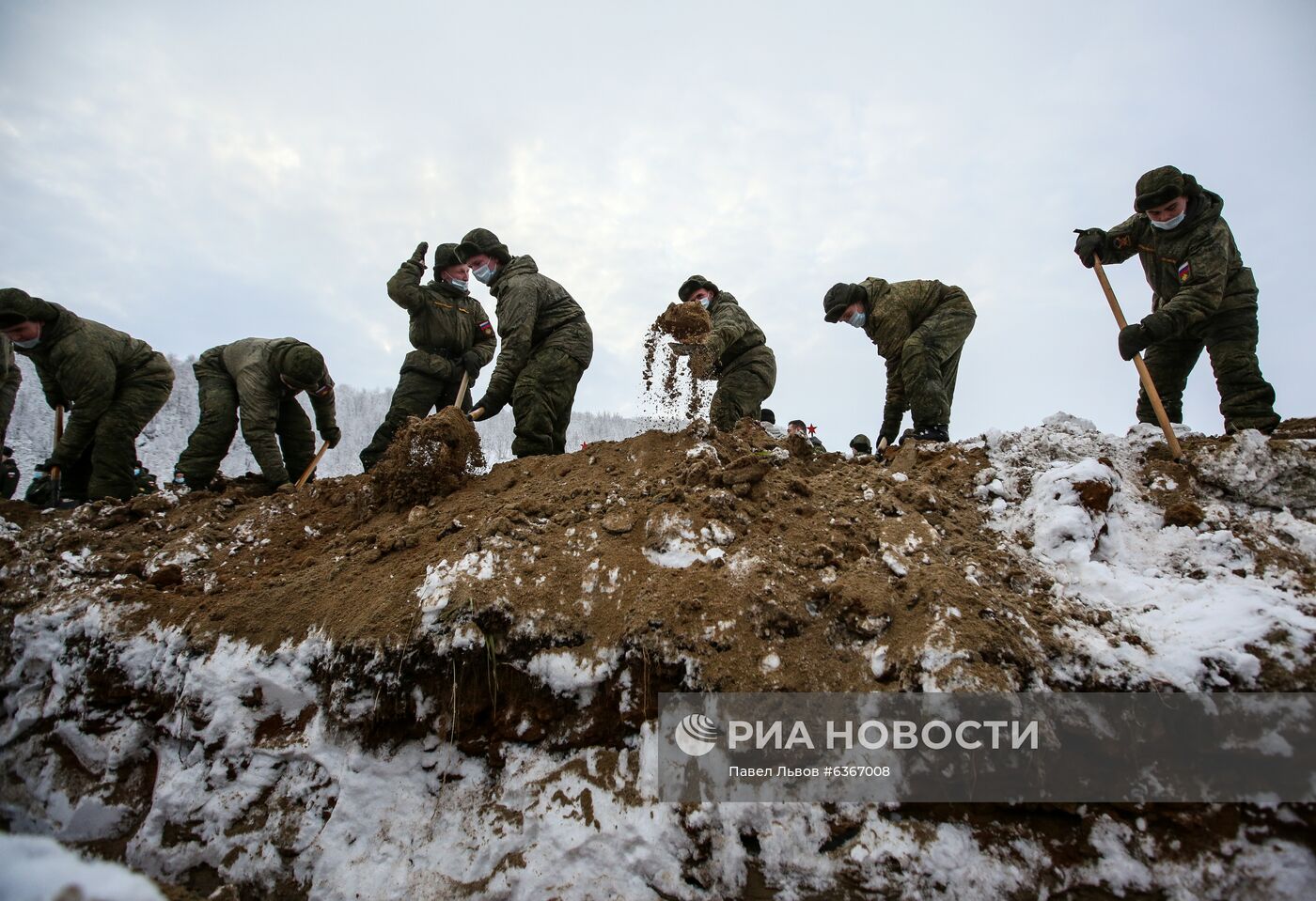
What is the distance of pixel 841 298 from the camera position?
4.77 m

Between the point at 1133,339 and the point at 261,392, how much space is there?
652 centimetres

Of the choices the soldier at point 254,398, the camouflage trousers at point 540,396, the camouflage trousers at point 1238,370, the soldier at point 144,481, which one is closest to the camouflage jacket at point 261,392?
the soldier at point 254,398

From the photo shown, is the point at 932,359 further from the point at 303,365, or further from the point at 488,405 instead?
the point at 303,365

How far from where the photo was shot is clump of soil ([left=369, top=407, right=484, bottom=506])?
3508mm

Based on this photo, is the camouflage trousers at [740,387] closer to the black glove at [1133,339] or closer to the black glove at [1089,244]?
the black glove at [1089,244]

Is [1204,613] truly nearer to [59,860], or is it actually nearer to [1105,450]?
[1105,450]

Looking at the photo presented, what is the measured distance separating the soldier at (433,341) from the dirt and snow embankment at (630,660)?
6.65 feet

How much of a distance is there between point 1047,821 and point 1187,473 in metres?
2.09

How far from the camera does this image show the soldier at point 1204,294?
3.31 metres

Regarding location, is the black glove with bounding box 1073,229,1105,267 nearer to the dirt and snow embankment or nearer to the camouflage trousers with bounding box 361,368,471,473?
the dirt and snow embankment

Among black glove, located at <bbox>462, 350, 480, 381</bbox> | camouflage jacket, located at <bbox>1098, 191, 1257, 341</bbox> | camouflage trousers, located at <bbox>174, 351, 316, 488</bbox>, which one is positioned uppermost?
camouflage jacket, located at <bbox>1098, 191, 1257, 341</bbox>

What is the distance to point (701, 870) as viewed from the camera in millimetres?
1796

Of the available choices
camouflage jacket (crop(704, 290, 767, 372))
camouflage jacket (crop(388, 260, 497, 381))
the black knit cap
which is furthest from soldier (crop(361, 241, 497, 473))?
the black knit cap

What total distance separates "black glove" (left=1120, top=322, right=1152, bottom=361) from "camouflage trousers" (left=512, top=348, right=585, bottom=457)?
3831mm
